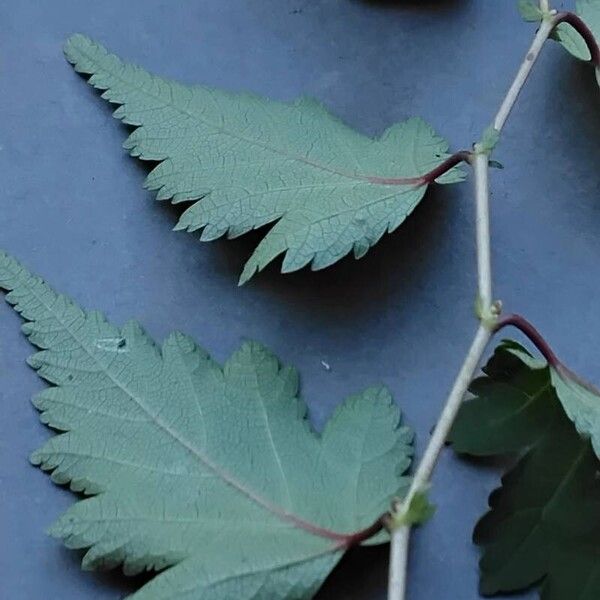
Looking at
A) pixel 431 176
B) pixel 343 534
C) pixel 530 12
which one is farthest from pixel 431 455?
pixel 530 12

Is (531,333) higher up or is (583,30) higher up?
(583,30)

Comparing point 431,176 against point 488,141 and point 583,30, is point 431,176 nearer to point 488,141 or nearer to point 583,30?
point 488,141

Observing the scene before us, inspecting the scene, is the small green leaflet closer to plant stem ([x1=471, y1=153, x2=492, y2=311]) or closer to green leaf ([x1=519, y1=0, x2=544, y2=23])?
plant stem ([x1=471, y1=153, x2=492, y2=311])

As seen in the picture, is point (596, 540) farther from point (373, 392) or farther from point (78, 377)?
point (78, 377)

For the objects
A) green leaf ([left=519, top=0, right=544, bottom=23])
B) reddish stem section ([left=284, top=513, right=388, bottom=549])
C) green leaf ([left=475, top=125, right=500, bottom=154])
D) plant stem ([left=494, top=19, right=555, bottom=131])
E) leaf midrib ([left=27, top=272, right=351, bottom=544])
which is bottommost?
reddish stem section ([left=284, top=513, right=388, bottom=549])

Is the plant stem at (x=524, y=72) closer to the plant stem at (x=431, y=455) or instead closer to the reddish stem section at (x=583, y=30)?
the reddish stem section at (x=583, y=30)

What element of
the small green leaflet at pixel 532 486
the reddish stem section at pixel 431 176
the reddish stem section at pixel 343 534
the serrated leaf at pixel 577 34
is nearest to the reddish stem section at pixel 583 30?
the serrated leaf at pixel 577 34

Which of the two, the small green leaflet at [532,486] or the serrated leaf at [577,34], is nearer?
the small green leaflet at [532,486]

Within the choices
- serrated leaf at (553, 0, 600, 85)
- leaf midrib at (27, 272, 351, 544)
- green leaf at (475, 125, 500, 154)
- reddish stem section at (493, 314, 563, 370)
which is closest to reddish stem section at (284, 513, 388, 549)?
leaf midrib at (27, 272, 351, 544)
